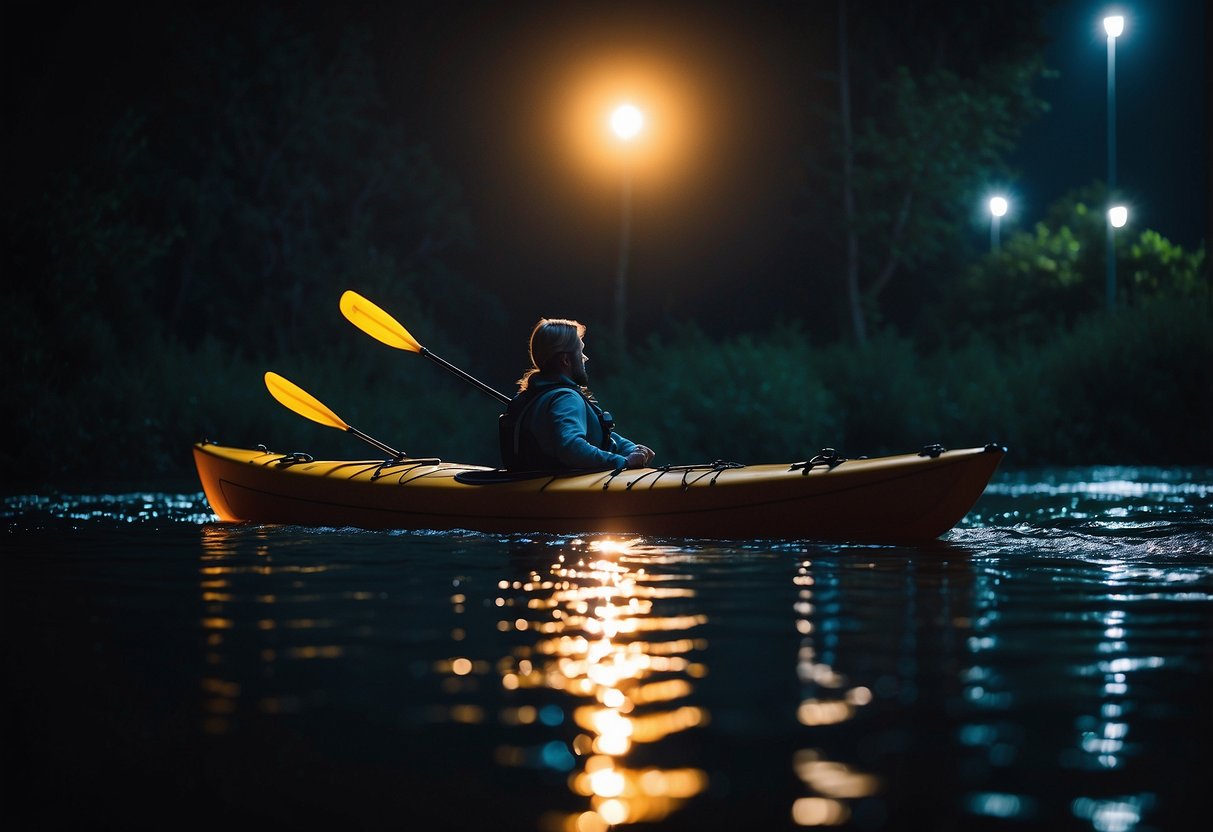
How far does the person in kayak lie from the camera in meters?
7.94

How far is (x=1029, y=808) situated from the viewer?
8.72 ft

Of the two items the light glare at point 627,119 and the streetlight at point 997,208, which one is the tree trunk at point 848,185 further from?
the light glare at point 627,119

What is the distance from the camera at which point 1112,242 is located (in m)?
23.1

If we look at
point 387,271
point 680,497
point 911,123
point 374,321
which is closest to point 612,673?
point 680,497

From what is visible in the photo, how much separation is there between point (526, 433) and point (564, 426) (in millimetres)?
273

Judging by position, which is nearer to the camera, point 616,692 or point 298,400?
point 616,692

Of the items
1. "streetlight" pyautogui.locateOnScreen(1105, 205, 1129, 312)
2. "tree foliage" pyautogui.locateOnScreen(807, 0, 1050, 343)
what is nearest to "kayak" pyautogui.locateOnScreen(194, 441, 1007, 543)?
"streetlight" pyautogui.locateOnScreen(1105, 205, 1129, 312)

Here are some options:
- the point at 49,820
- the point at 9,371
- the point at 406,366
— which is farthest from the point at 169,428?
the point at 49,820

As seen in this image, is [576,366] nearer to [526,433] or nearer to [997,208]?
[526,433]

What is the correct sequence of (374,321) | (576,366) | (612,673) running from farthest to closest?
1. (374,321)
2. (576,366)
3. (612,673)

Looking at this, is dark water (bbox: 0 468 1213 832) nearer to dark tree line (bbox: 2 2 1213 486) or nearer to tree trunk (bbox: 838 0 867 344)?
dark tree line (bbox: 2 2 1213 486)

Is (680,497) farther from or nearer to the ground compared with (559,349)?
nearer to the ground

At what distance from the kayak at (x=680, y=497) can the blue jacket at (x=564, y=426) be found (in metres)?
0.11

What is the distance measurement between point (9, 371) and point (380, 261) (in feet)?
34.1
